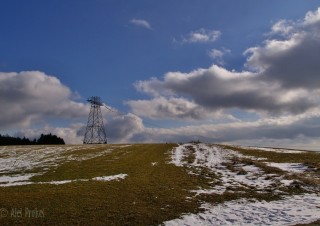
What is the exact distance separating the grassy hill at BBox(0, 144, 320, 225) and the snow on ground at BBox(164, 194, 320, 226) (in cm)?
94

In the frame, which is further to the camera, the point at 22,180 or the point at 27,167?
the point at 27,167

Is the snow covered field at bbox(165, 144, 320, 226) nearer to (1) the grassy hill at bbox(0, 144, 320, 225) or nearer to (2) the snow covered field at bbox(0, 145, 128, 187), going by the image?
(1) the grassy hill at bbox(0, 144, 320, 225)

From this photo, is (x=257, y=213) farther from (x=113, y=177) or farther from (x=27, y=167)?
(x=27, y=167)

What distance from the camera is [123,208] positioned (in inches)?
968

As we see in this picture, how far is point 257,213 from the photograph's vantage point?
2400 cm

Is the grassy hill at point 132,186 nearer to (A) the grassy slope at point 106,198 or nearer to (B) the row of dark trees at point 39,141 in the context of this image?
(A) the grassy slope at point 106,198

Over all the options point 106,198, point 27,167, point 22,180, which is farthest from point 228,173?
point 27,167

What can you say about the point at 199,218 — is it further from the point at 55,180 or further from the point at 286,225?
the point at 55,180

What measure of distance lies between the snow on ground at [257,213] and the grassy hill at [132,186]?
3.09 ft

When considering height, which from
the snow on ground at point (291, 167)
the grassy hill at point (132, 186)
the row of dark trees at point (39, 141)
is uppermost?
the row of dark trees at point (39, 141)

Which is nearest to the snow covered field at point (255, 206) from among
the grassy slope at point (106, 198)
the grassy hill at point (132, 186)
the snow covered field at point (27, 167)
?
the grassy hill at point (132, 186)

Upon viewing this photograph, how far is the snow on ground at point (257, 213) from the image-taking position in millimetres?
22125

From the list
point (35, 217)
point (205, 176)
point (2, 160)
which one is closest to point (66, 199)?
point (35, 217)

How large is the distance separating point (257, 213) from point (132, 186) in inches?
463
